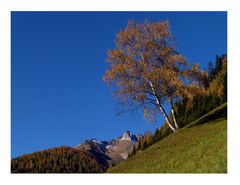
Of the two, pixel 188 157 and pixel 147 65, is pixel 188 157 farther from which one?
pixel 147 65

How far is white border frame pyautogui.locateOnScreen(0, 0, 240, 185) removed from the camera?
58.0 ft

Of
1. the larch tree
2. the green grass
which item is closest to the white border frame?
the green grass

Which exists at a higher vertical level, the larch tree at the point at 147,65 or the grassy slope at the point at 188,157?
the larch tree at the point at 147,65
